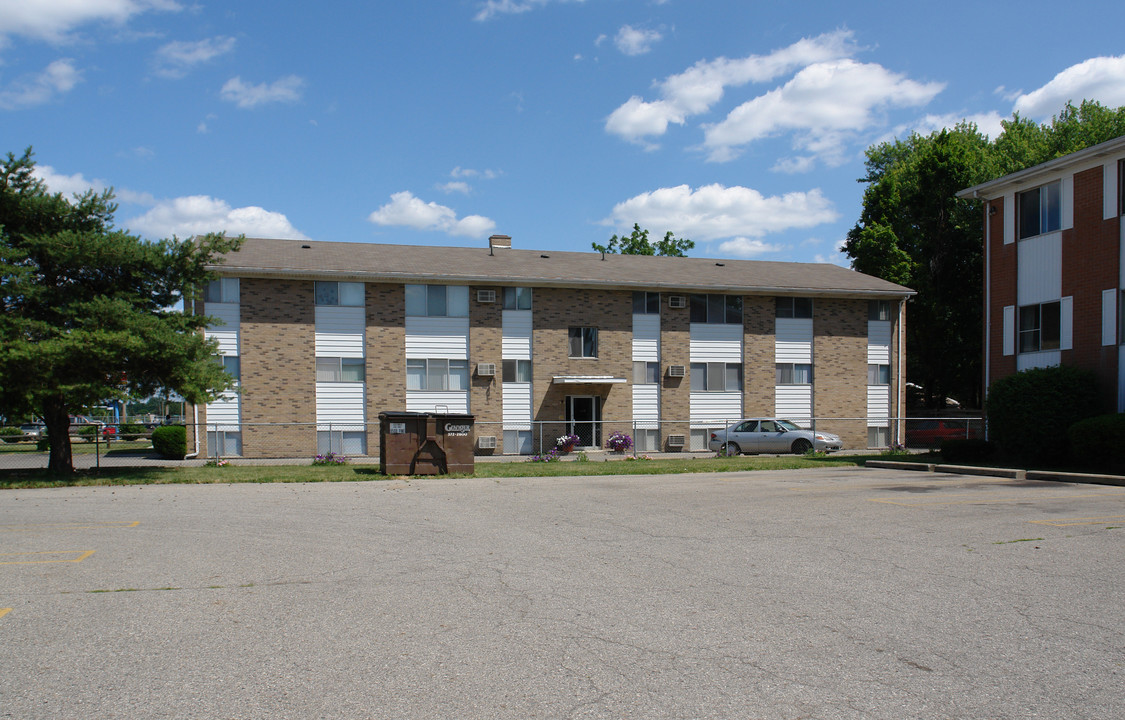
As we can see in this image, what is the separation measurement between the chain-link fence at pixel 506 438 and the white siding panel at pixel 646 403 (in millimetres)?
405

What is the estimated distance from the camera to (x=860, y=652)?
5312 millimetres

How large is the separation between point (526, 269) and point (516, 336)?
2824 mm

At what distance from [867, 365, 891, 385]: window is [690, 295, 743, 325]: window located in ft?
21.3

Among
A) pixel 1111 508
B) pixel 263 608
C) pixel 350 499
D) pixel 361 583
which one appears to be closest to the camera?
pixel 263 608

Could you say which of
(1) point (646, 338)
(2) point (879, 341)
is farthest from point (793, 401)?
(1) point (646, 338)

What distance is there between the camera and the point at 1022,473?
16953mm

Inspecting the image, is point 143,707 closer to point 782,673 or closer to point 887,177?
point 782,673

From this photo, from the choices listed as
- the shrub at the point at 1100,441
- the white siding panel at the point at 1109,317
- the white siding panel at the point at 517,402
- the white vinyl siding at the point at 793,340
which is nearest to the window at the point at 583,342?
the white siding panel at the point at 517,402

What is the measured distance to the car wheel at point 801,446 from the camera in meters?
28.7

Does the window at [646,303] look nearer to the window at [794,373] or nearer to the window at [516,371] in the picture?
the window at [516,371]

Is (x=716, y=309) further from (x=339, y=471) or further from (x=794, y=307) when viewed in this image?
(x=339, y=471)

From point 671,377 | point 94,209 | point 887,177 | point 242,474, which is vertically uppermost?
point 887,177

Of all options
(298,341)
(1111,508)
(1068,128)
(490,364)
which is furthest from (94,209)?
(1068,128)

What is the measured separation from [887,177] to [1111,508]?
3944cm
